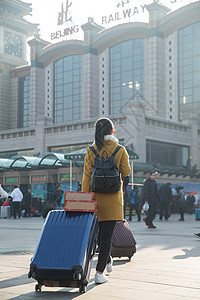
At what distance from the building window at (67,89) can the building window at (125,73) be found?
5087mm

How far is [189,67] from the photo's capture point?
52.2 meters

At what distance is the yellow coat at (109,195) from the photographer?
5320mm

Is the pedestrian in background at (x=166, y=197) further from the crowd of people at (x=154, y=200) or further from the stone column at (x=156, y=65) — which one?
the stone column at (x=156, y=65)

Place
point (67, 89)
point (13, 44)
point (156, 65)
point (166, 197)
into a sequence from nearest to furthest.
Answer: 1. point (166, 197)
2. point (156, 65)
3. point (67, 89)
4. point (13, 44)

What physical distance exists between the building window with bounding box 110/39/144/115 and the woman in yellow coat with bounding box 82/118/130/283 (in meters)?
48.3

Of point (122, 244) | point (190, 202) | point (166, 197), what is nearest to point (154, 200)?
point (166, 197)

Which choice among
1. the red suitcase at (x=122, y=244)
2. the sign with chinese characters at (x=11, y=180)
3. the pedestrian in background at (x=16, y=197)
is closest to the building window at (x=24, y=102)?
the sign with chinese characters at (x=11, y=180)

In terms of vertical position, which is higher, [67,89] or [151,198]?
[67,89]

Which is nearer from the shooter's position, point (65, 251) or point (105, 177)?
point (65, 251)

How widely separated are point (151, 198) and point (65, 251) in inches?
415

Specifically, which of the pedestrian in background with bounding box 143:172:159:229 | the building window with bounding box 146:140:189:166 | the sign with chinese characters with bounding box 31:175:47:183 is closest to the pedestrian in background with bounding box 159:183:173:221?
the pedestrian in background with bounding box 143:172:159:229

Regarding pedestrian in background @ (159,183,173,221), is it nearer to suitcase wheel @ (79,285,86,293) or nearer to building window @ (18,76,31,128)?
suitcase wheel @ (79,285,86,293)

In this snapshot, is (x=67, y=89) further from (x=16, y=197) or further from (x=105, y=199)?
(x=105, y=199)

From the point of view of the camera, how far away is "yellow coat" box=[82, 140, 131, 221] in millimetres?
5320
